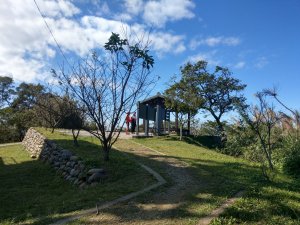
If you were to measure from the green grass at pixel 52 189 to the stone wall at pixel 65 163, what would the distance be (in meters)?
0.21

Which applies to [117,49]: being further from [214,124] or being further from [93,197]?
[214,124]

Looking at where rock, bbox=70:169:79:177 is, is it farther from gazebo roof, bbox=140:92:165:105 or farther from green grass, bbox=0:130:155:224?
gazebo roof, bbox=140:92:165:105

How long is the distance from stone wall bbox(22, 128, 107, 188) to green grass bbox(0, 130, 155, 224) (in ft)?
0.70

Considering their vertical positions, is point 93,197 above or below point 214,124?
below

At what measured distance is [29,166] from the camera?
13.1 metres

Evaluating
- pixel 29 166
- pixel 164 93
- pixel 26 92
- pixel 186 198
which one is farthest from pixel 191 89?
pixel 26 92

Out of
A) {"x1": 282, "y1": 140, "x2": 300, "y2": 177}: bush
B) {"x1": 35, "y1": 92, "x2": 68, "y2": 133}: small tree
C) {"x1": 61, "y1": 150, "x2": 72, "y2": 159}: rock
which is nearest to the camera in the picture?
{"x1": 282, "y1": 140, "x2": 300, "y2": 177}: bush

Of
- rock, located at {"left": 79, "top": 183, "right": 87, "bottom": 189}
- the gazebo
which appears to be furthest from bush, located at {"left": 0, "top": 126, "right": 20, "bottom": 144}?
rock, located at {"left": 79, "top": 183, "right": 87, "bottom": 189}

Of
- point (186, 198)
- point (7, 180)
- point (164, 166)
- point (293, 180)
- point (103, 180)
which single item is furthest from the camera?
point (7, 180)

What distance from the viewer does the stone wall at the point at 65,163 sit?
28.7 ft

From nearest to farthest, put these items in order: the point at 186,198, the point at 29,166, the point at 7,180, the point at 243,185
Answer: the point at 186,198 → the point at 243,185 → the point at 7,180 → the point at 29,166

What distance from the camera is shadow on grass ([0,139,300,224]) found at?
19.0 ft

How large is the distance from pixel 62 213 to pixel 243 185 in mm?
3970

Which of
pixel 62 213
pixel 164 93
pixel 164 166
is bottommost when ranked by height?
pixel 62 213
